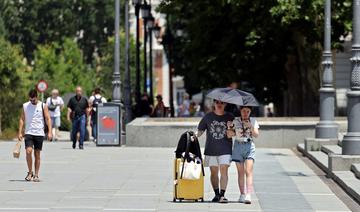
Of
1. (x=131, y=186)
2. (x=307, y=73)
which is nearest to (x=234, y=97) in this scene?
(x=131, y=186)

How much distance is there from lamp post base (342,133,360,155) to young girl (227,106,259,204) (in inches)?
203

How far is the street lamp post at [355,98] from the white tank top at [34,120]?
219 inches

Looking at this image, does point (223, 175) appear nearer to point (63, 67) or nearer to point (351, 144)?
point (351, 144)

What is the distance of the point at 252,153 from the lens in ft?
54.7

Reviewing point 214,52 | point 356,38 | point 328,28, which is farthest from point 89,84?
point 356,38

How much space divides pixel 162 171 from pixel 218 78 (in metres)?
27.5

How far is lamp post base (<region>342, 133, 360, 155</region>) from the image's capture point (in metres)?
21.5

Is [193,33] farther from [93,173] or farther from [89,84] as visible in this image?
[89,84]

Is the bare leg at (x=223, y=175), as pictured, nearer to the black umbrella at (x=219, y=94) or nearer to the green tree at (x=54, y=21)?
the black umbrella at (x=219, y=94)

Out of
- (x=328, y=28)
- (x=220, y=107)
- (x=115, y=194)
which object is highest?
(x=328, y=28)

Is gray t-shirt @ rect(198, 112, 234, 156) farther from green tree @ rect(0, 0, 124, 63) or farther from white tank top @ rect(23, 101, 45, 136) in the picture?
green tree @ rect(0, 0, 124, 63)

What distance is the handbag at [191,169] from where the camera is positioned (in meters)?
16.5

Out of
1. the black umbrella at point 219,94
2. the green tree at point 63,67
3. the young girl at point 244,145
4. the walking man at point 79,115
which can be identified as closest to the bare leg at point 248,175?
the young girl at point 244,145

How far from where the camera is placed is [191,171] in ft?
54.0
